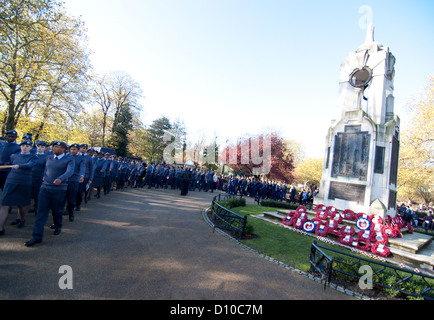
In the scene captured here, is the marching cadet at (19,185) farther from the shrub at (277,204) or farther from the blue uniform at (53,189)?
the shrub at (277,204)

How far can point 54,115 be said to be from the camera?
716 inches

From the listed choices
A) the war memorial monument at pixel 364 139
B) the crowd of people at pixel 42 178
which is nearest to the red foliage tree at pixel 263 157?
the war memorial monument at pixel 364 139

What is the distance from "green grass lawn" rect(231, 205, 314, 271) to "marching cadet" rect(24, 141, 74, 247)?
529cm

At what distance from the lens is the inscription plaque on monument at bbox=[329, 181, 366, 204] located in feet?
32.1

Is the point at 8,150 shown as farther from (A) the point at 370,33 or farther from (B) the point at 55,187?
(A) the point at 370,33

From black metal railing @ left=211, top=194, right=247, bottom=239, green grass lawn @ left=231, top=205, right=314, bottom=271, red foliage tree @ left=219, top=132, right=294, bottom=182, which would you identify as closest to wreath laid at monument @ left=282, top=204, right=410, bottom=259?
green grass lawn @ left=231, top=205, right=314, bottom=271

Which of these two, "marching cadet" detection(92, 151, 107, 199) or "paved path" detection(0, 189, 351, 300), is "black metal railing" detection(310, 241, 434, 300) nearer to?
"paved path" detection(0, 189, 351, 300)

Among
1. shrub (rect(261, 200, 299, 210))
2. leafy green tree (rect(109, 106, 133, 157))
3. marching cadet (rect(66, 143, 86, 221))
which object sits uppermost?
leafy green tree (rect(109, 106, 133, 157))

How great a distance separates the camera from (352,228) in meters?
A: 8.24

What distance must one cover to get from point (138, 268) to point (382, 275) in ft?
17.5

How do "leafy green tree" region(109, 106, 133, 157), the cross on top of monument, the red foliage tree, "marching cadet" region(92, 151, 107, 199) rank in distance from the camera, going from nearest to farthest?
"marching cadet" region(92, 151, 107, 199) < the cross on top of monument < the red foliage tree < "leafy green tree" region(109, 106, 133, 157)

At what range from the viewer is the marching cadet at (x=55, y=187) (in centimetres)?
489

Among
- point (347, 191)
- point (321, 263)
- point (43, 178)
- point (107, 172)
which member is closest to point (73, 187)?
point (43, 178)
